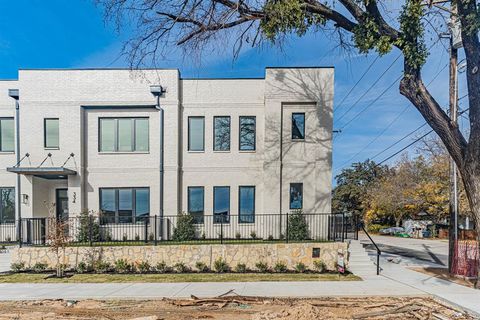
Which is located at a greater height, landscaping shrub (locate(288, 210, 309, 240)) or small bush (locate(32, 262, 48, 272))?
landscaping shrub (locate(288, 210, 309, 240))

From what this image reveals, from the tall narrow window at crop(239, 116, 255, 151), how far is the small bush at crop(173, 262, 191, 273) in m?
6.73

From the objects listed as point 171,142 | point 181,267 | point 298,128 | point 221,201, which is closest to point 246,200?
point 221,201

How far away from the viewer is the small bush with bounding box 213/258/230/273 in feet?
35.1

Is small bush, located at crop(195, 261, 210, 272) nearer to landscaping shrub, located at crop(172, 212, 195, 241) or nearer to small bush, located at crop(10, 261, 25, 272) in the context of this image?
landscaping shrub, located at crop(172, 212, 195, 241)

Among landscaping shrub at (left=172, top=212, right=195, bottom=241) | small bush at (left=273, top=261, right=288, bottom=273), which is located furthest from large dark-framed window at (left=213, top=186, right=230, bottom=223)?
small bush at (left=273, top=261, right=288, bottom=273)

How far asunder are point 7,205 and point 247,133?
40.7ft

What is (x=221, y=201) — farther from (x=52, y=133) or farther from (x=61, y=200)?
(x=52, y=133)

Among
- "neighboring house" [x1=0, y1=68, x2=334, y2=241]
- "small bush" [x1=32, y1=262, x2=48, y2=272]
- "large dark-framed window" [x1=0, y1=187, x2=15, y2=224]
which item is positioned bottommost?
"small bush" [x1=32, y1=262, x2=48, y2=272]

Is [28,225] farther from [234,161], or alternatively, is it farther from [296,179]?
[296,179]

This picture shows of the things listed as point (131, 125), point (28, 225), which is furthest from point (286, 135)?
point (28, 225)

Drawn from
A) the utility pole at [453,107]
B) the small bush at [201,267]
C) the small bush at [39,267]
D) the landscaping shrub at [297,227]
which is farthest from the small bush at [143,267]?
the utility pole at [453,107]

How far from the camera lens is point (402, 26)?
271 inches

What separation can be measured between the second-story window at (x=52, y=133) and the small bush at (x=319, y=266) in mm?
13138

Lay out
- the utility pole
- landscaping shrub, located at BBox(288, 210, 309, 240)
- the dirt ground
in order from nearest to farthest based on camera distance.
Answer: the dirt ground
the utility pole
landscaping shrub, located at BBox(288, 210, 309, 240)
